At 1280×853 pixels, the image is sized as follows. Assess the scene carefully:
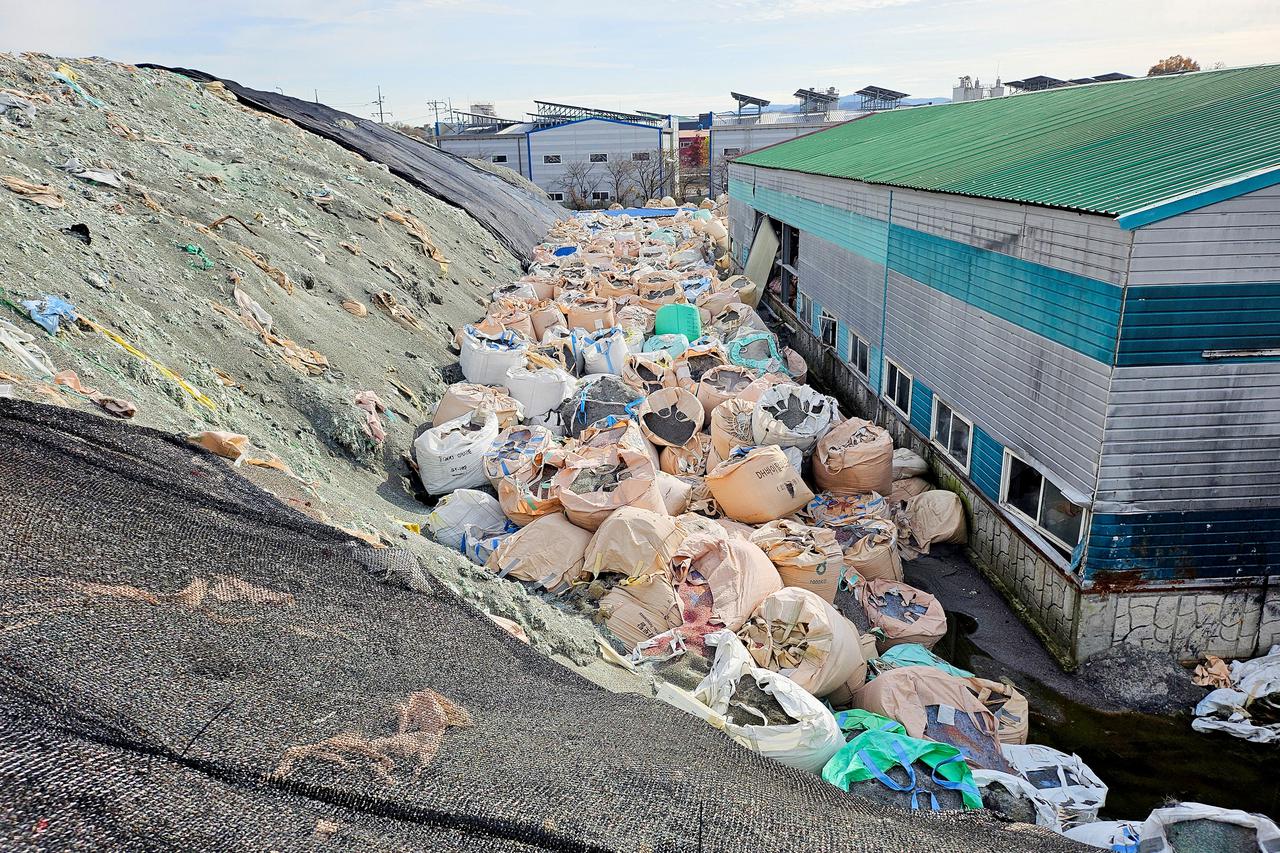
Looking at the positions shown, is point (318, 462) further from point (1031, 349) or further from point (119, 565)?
point (1031, 349)

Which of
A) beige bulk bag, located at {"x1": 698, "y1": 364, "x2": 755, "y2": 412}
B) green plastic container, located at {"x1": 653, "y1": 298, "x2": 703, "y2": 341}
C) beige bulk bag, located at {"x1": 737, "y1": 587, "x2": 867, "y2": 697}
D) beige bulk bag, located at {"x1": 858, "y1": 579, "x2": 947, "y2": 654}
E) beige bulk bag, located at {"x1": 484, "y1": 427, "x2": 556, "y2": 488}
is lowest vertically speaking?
beige bulk bag, located at {"x1": 858, "y1": 579, "x2": 947, "y2": 654}

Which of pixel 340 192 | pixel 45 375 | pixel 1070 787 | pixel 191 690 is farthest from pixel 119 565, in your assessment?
pixel 340 192

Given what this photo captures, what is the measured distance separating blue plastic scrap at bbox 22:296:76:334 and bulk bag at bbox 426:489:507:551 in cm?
281

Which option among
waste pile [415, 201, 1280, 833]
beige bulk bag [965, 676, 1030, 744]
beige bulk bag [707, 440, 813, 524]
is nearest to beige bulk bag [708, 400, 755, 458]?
waste pile [415, 201, 1280, 833]

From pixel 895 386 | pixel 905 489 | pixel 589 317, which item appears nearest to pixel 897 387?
pixel 895 386

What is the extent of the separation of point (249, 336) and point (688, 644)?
543 cm

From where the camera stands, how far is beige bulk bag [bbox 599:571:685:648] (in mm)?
4812

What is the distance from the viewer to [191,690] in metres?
2.29

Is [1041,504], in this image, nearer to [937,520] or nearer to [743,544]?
[937,520]

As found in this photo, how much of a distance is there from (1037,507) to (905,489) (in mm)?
1693

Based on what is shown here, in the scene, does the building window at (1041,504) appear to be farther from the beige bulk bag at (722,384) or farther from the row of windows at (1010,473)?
the beige bulk bag at (722,384)

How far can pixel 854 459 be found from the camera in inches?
285

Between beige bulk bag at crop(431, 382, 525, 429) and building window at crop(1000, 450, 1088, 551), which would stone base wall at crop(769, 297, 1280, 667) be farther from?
beige bulk bag at crop(431, 382, 525, 429)

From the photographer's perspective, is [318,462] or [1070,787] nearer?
[1070,787]
